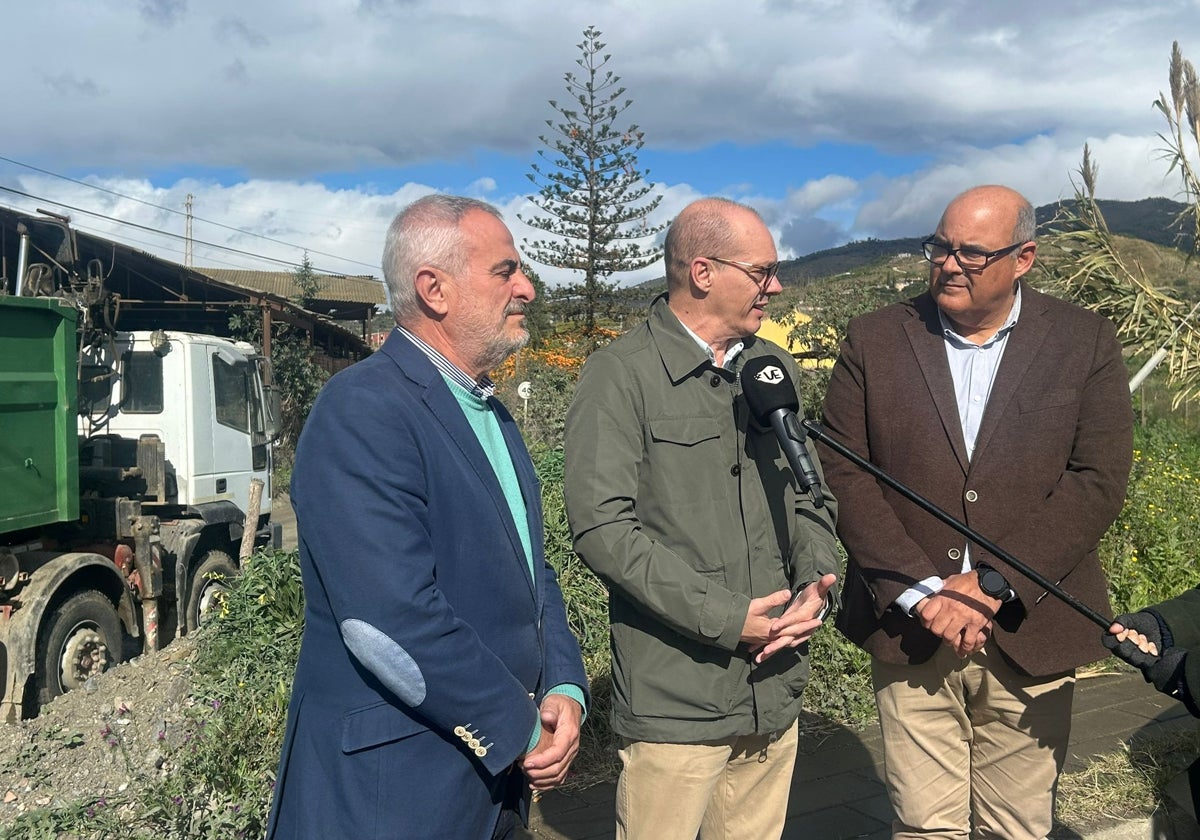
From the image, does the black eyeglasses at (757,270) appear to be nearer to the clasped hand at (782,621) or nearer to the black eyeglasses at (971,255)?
the black eyeglasses at (971,255)

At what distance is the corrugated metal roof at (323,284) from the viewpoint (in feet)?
116

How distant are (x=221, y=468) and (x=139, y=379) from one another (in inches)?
44.7

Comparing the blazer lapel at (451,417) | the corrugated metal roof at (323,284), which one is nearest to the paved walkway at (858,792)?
the blazer lapel at (451,417)

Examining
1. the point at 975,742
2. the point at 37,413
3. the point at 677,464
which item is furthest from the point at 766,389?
the point at 37,413

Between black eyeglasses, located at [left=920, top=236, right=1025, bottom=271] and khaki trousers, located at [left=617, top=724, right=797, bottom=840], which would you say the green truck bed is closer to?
khaki trousers, located at [left=617, top=724, right=797, bottom=840]

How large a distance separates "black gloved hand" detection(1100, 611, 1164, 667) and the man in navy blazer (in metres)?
1.37

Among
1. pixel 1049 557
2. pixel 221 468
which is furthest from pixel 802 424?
pixel 221 468

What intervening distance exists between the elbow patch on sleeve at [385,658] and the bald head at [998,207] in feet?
6.76

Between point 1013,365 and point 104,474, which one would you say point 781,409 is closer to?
point 1013,365

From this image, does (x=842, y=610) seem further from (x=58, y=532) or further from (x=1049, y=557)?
(x=58, y=532)

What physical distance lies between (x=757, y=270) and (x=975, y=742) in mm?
1607

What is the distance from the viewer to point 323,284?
37.8 metres

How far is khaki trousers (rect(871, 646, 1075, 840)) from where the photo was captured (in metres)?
3.14

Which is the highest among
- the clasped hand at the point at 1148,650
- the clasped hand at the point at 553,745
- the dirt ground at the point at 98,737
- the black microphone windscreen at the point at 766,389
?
the black microphone windscreen at the point at 766,389
